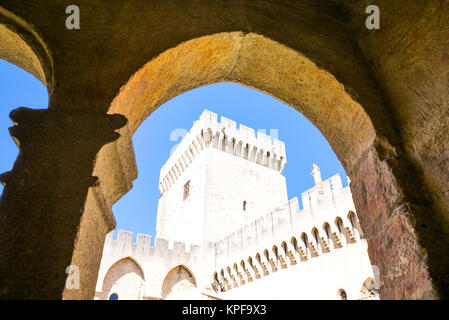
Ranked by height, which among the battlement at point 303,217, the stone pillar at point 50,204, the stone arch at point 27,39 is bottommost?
the stone pillar at point 50,204

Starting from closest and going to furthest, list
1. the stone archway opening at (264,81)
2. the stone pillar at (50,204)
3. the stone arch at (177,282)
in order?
1. the stone pillar at (50,204)
2. the stone archway opening at (264,81)
3. the stone arch at (177,282)

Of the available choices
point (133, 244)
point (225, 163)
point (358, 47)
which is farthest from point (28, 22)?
point (225, 163)

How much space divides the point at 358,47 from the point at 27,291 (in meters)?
2.21

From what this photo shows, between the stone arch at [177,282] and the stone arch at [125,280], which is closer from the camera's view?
the stone arch at [125,280]

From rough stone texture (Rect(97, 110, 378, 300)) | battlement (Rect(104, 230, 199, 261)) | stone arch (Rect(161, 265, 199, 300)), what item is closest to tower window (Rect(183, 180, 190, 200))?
rough stone texture (Rect(97, 110, 378, 300))

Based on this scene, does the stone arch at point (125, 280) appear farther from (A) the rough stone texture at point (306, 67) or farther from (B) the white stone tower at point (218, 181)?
(A) the rough stone texture at point (306, 67)

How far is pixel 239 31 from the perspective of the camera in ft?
6.39

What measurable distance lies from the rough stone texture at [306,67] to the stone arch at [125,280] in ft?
37.8

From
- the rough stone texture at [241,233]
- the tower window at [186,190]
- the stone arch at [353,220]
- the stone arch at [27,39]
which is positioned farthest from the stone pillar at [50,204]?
the tower window at [186,190]

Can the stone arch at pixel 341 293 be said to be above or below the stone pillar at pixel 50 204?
above

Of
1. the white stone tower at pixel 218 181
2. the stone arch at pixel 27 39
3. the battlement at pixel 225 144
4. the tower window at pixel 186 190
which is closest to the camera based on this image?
the stone arch at pixel 27 39

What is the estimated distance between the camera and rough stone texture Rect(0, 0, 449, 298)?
155 cm

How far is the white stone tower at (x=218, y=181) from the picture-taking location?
1544cm

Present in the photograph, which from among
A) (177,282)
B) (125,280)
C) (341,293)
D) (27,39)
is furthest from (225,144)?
(27,39)
